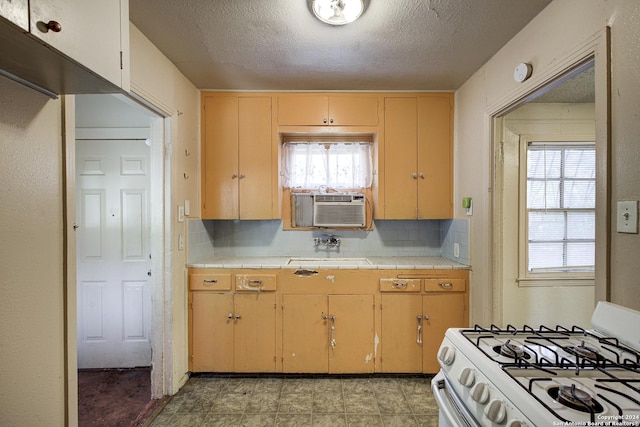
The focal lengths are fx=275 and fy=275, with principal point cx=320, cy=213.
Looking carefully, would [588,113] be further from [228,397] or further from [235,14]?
[228,397]

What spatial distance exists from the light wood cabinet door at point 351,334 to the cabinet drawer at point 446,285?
1.52 ft

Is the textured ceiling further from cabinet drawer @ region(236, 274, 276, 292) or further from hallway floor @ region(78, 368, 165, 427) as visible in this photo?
hallway floor @ region(78, 368, 165, 427)

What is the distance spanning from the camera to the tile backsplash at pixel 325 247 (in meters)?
2.70

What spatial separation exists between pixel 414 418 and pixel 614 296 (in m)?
1.31

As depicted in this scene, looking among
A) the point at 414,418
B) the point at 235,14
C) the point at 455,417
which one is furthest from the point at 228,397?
the point at 235,14

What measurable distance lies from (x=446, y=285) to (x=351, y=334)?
0.84 m

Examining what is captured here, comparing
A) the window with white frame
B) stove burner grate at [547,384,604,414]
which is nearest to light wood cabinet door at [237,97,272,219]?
stove burner grate at [547,384,604,414]

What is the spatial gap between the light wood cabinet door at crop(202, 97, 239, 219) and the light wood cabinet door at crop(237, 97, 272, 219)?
5cm

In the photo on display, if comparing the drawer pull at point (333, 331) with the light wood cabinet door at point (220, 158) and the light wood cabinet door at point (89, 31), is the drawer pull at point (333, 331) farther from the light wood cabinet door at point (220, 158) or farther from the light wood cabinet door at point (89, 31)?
the light wood cabinet door at point (89, 31)

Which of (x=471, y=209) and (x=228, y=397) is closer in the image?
(x=228, y=397)

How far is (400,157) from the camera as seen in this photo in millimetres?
2404

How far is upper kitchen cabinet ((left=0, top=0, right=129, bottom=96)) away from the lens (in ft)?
2.12

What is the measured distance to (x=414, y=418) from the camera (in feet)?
5.75

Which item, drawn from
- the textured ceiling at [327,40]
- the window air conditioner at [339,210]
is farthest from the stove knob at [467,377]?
the window air conditioner at [339,210]
